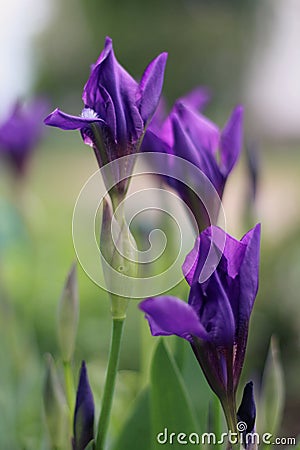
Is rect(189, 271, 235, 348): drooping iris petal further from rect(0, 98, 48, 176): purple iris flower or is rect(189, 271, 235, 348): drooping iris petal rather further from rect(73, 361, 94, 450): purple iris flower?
rect(0, 98, 48, 176): purple iris flower

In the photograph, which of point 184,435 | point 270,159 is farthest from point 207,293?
point 270,159

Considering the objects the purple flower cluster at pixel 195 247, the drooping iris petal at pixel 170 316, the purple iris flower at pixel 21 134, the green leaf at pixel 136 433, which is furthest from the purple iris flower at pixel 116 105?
the purple iris flower at pixel 21 134

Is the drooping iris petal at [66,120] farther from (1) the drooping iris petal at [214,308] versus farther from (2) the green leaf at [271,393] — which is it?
(2) the green leaf at [271,393]

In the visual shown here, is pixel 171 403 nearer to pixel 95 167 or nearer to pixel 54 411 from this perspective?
pixel 54 411

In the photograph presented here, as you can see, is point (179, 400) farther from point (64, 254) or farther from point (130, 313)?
point (64, 254)

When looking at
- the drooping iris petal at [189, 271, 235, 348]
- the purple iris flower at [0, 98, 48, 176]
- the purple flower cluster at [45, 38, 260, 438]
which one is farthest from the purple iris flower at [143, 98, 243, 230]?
the purple iris flower at [0, 98, 48, 176]

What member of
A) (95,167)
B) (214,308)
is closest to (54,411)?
(214,308)
